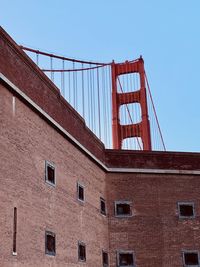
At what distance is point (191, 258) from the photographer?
21.2m

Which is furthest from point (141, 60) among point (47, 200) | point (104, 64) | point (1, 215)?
point (1, 215)

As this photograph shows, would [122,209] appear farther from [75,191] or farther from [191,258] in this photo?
[75,191]

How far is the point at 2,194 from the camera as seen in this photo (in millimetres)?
12586

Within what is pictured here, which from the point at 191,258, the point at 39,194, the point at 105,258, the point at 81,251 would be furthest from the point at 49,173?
the point at 191,258

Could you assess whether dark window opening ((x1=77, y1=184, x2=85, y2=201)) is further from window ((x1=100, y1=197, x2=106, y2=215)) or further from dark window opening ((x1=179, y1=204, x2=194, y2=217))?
dark window opening ((x1=179, y1=204, x2=194, y2=217))

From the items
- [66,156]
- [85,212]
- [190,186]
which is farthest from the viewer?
[190,186]

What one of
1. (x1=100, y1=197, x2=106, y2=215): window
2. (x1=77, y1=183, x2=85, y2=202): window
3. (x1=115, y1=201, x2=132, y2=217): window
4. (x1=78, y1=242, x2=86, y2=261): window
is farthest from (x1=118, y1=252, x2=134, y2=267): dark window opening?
(x1=77, y1=183, x2=85, y2=202): window

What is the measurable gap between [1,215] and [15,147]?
1.98m

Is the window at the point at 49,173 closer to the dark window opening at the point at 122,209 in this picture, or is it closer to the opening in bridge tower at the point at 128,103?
the dark window opening at the point at 122,209

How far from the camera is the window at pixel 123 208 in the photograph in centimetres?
2133

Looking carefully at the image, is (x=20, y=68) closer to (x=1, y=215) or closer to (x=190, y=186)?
(x=1, y=215)

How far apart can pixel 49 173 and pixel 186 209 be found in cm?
843

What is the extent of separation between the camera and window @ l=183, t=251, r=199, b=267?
69.4ft

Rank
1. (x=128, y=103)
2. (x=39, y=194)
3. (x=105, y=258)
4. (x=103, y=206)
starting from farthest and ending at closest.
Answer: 1. (x=128, y=103)
2. (x=103, y=206)
3. (x=105, y=258)
4. (x=39, y=194)
